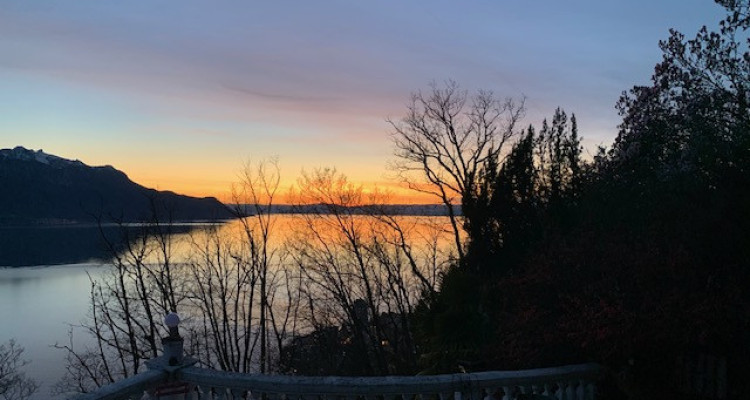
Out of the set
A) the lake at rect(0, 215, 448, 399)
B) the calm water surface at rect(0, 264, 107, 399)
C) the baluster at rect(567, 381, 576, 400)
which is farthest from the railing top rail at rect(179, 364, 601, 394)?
the calm water surface at rect(0, 264, 107, 399)

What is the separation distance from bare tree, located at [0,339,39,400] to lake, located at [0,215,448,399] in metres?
0.57

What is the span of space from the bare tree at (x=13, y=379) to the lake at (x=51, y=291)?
57 centimetres

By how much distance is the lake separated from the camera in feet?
96.9

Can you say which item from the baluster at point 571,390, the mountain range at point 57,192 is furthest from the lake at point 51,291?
the mountain range at point 57,192

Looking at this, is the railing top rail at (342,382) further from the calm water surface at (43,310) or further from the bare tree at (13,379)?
the calm water surface at (43,310)

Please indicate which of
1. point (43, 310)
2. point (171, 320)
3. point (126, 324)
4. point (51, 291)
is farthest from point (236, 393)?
point (51, 291)

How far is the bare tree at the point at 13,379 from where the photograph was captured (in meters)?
25.6

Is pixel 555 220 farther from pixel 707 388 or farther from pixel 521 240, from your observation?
pixel 707 388

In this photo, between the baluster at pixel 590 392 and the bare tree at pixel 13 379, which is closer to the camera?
the baluster at pixel 590 392

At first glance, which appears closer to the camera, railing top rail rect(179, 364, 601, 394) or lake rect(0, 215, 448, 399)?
railing top rail rect(179, 364, 601, 394)

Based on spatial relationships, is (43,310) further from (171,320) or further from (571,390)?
(571,390)

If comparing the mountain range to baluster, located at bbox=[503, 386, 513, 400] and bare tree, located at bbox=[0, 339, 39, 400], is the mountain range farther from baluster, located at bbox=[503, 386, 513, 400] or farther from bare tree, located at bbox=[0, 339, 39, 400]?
baluster, located at bbox=[503, 386, 513, 400]

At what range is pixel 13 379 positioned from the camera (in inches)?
1038

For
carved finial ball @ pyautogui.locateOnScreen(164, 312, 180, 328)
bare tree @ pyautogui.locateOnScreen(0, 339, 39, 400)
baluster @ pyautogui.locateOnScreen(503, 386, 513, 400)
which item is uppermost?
carved finial ball @ pyautogui.locateOnScreen(164, 312, 180, 328)
